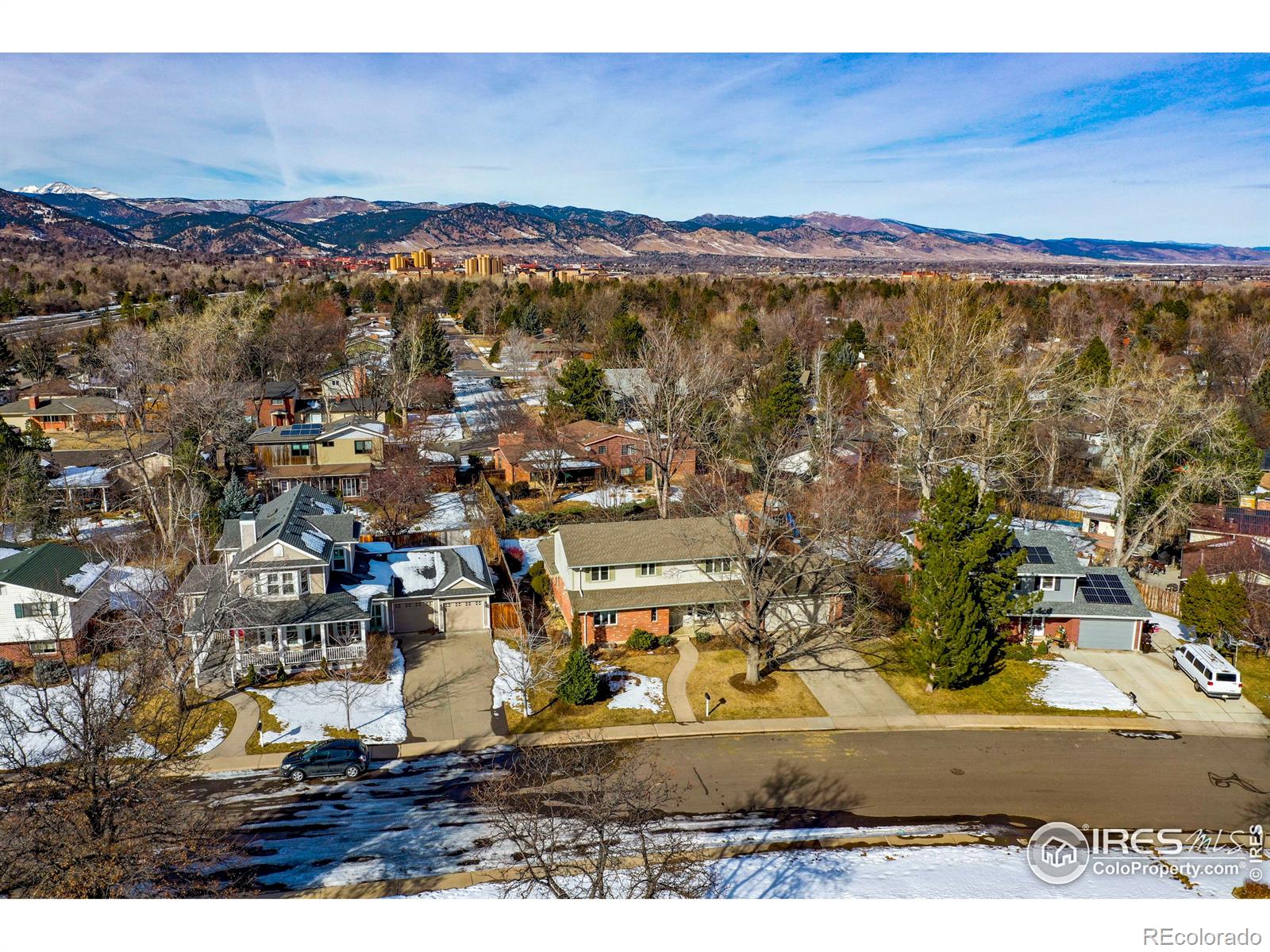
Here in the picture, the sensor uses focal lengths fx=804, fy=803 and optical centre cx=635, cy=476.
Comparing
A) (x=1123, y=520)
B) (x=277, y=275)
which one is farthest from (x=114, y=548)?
(x=277, y=275)

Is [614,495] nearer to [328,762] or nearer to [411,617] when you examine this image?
[411,617]

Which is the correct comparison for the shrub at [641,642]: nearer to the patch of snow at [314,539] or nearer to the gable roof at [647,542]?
the gable roof at [647,542]

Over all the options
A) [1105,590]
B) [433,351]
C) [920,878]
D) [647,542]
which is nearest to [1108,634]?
[1105,590]

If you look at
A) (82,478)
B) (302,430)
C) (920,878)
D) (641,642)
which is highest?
(302,430)

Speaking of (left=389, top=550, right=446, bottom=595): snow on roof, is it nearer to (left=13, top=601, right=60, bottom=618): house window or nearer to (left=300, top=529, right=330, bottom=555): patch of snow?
(left=300, top=529, right=330, bottom=555): patch of snow

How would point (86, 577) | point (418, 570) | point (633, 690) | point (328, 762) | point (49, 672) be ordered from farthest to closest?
1. point (418, 570)
2. point (86, 577)
3. point (633, 690)
4. point (49, 672)
5. point (328, 762)

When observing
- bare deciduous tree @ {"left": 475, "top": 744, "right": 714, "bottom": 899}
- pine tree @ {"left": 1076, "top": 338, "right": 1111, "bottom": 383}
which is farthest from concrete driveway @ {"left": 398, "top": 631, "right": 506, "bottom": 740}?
pine tree @ {"left": 1076, "top": 338, "right": 1111, "bottom": 383}

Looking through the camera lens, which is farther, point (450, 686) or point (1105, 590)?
point (1105, 590)
